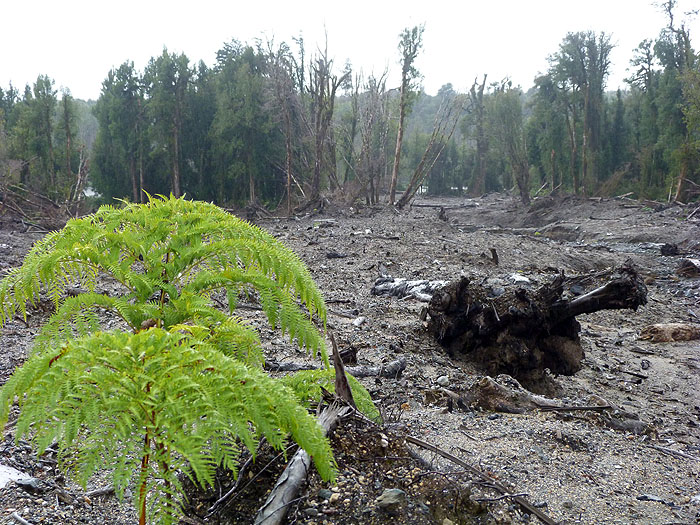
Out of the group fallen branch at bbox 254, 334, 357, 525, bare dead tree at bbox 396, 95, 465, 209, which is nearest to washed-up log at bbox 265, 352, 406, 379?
fallen branch at bbox 254, 334, 357, 525

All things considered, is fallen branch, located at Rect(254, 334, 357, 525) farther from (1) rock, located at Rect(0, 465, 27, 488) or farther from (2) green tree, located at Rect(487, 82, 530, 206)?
(2) green tree, located at Rect(487, 82, 530, 206)

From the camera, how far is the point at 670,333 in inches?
283

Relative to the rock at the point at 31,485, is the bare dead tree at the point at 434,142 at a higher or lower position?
higher

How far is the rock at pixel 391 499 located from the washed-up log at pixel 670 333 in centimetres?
623

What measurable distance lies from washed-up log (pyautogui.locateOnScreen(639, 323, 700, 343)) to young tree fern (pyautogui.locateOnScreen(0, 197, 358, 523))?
6471 mm

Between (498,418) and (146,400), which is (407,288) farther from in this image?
(146,400)

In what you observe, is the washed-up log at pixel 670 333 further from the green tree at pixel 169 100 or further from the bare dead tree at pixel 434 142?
the green tree at pixel 169 100

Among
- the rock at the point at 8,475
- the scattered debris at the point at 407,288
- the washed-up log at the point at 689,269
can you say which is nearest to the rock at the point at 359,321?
the scattered debris at the point at 407,288

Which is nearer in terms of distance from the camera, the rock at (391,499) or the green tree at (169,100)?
the rock at (391,499)

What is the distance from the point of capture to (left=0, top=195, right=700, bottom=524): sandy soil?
2342 millimetres

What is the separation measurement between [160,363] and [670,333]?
24.3ft

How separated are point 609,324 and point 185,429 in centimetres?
789

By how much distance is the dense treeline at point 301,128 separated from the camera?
79.4ft

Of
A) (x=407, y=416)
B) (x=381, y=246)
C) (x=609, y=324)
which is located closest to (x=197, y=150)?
(x=381, y=246)
